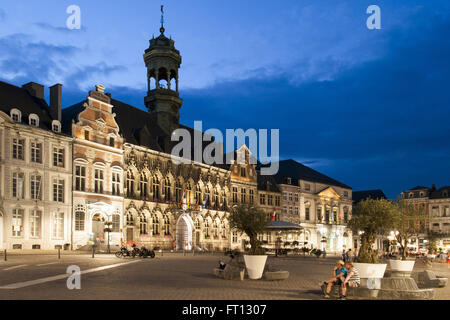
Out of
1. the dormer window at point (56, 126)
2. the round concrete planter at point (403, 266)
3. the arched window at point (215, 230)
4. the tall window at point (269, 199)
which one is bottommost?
the arched window at point (215, 230)

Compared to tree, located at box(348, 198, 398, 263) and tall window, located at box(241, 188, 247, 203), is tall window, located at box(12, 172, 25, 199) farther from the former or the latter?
tall window, located at box(241, 188, 247, 203)

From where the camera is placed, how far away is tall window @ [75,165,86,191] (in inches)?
1847

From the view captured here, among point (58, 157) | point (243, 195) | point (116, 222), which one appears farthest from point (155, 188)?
point (243, 195)

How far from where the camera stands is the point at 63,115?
5131cm

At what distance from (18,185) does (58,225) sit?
5343 mm

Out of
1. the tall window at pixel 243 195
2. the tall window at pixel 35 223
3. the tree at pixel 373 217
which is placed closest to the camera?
the tree at pixel 373 217

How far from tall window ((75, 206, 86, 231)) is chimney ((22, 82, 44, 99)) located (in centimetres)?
1172

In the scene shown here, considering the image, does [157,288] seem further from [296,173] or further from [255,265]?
[296,173]

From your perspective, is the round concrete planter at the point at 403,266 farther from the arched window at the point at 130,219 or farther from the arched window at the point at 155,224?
the arched window at the point at 155,224

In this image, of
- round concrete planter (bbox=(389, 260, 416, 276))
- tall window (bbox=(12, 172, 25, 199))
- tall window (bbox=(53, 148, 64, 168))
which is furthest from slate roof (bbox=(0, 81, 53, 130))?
round concrete planter (bbox=(389, 260, 416, 276))

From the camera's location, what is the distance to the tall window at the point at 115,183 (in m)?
50.8

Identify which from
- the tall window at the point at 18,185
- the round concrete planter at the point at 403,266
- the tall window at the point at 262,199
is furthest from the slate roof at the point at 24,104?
the tall window at the point at 262,199

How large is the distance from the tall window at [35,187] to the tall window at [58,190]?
5.14 ft

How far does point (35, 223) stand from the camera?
140ft
